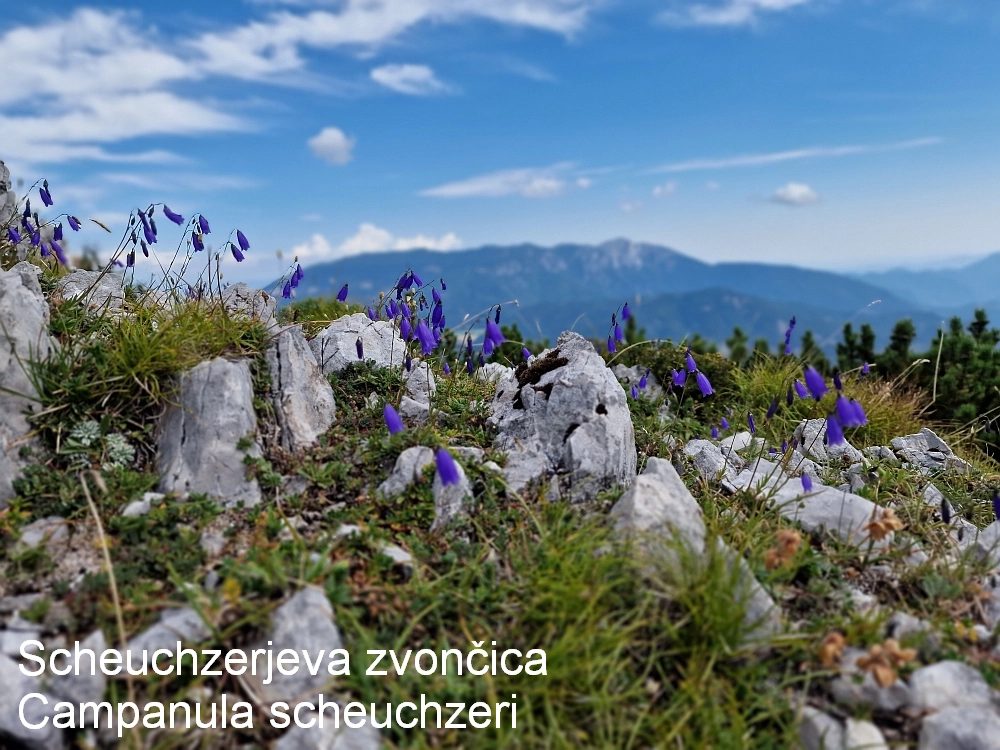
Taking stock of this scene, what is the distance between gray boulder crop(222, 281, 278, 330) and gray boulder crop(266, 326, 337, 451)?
1.64 feet

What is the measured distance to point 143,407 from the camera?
6.57 metres

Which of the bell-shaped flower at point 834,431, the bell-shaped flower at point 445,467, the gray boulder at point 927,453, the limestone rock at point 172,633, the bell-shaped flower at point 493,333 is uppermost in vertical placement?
the bell-shaped flower at point 493,333

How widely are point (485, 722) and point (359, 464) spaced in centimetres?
291

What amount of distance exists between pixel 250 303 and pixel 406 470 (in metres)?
3.56

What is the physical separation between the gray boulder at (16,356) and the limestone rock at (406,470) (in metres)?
3.16

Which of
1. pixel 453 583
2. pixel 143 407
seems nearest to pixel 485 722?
pixel 453 583

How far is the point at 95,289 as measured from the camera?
8.26 m

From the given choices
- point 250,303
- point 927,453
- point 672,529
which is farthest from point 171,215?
point 927,453

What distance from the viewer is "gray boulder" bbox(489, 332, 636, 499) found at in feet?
21.5

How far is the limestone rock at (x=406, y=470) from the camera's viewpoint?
6227mm

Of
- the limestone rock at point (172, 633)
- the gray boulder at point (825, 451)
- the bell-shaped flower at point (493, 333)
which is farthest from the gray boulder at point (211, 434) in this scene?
the gray boulder at point (825, 451)

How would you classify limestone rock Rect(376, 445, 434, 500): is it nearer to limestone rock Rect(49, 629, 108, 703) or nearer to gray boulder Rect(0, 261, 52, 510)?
limestone rock Rect(49, 629, 108, 703)

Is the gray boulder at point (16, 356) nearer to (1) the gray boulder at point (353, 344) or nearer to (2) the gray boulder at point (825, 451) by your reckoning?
(1) the gray boulder at point (353, 344)

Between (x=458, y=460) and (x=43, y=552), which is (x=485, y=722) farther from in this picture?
(x=43, y=552)
